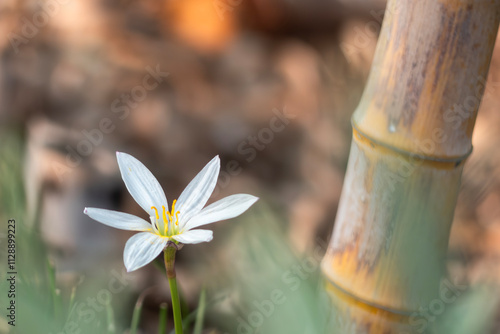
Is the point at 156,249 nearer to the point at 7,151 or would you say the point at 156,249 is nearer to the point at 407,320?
the point at 407,320

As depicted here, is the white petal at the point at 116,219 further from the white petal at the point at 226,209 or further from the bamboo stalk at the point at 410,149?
the bamboo stalk at the point at 410,149

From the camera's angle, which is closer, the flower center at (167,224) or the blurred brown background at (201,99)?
the flower center at (167,224)

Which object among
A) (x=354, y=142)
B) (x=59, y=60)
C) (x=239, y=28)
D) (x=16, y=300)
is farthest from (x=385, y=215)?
(x=59, y=60)

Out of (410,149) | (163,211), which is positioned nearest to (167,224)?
(163,211)

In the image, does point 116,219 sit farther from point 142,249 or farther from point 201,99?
point 201,99

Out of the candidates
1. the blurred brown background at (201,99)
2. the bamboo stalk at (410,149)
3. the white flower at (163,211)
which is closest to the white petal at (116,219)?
the white flower at (163,211)

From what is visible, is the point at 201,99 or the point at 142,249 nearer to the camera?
the point at 142,249
